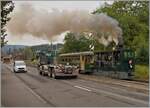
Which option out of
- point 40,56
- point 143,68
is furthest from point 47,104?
point 40,56

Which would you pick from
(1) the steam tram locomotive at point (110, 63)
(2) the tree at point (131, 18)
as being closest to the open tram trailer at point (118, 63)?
(1) the steam tram locomotive at point (110, 63)

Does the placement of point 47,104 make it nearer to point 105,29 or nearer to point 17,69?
point 105,29

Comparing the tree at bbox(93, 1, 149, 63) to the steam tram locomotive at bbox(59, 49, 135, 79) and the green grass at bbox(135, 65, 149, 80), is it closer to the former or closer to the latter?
the steam tram locomotive at bbox(59, 49, 135, 79)

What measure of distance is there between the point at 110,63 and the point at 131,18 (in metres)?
19.8

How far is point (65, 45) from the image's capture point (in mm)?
99375

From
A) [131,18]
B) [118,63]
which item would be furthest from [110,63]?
[131,18]

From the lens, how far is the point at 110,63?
36188mm

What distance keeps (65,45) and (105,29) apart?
64118 millimetres

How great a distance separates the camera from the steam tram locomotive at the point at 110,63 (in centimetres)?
3409

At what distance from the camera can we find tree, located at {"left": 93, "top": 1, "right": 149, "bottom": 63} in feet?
172

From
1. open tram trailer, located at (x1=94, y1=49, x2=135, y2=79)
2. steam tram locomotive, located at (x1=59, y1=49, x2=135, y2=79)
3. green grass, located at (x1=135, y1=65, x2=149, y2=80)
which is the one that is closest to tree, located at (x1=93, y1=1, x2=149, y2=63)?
steam tram locomotive, located at (x1=59, y1=49, x2=135, y2=79)

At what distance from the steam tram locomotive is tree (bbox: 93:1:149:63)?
9.98 metres

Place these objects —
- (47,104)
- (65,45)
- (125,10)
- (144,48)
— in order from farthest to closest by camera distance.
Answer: (65,45)
(125,10)
(144,48)
(47,104)

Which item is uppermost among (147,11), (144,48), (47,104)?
(147,11)
